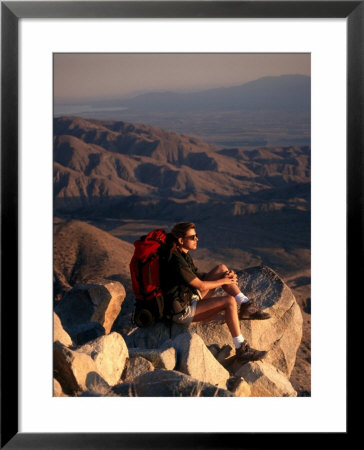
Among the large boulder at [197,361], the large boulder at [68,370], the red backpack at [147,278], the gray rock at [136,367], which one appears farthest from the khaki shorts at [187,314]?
the large boulder at [68,370]

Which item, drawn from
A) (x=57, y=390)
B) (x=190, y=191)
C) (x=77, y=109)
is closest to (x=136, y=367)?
(x=57, y=390)

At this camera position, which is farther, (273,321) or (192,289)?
(273,321)

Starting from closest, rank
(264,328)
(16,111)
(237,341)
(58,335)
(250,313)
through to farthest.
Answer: (16,111) → (58,335) → (237,341) → (250,313) → (264,328)

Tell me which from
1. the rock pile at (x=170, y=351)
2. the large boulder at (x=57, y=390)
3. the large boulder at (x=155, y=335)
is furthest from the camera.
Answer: the large boulder at (x=155, y=335)

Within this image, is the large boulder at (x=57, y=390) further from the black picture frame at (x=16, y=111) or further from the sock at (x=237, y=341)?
the sock at (x=237, y=341)

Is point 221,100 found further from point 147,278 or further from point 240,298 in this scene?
point 147,278

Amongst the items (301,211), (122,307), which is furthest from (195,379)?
(301,211)

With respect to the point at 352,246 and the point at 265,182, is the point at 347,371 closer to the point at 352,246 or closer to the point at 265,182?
the point at 352,246
